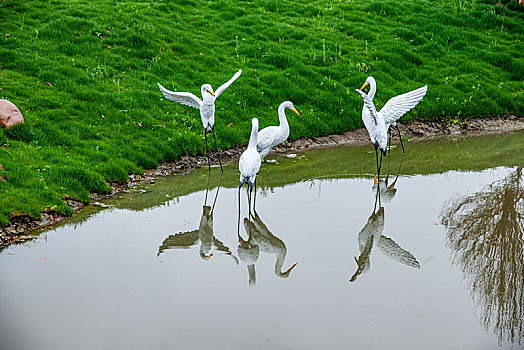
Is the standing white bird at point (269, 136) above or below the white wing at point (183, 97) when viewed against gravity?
below

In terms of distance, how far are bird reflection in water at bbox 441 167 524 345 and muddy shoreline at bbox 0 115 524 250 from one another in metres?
3.68

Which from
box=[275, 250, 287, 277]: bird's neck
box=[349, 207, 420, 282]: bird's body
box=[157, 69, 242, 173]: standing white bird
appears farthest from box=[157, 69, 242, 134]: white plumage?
box=[275, 250, 287, 277]: bird's neck

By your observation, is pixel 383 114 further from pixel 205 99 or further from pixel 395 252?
pixel 395 252

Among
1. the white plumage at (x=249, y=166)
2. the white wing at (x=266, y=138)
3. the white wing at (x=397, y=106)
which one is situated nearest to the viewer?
the white plumage at (x=249, y=166)

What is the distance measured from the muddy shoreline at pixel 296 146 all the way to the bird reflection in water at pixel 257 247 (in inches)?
102

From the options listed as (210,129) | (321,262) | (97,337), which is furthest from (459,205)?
(97,337)

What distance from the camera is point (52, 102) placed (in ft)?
34.8

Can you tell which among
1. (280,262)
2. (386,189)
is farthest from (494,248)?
(386,189)

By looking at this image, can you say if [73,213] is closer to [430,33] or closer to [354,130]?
[354,130]

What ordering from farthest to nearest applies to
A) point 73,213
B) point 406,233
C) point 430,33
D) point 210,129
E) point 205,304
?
point 430,33
point 210,129
point 73,213
point 406,233
point 205,304

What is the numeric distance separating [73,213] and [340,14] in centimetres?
1184

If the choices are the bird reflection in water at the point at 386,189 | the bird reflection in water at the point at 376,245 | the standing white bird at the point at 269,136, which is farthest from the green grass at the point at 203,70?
the bird reflection in water at the point at 376,245

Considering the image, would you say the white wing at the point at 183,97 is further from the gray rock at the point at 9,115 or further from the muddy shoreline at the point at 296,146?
the gray rock at the point at 9,115

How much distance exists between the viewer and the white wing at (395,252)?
647cm
